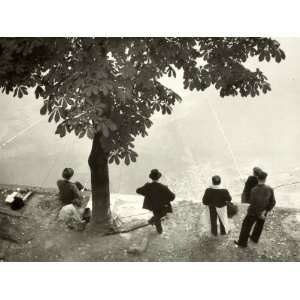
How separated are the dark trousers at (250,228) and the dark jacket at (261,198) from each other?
269mm

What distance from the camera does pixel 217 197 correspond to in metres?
6.56

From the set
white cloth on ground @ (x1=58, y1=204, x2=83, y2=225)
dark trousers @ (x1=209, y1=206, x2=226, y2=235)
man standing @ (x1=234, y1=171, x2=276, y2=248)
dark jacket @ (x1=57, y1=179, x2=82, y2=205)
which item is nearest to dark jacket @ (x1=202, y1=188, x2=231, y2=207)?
dark trousers @ (x1=209, y1=206, x2=226, y2=235)

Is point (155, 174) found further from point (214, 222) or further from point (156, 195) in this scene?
point (214, 222)

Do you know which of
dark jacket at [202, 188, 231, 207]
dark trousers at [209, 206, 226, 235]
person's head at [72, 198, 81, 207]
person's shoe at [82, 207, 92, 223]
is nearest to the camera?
dark jacket at [202, 188, 231, 207]

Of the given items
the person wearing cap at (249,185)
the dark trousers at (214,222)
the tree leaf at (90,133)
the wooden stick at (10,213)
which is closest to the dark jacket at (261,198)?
the dark trousers at (214,222)

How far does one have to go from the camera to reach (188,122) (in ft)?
55.3

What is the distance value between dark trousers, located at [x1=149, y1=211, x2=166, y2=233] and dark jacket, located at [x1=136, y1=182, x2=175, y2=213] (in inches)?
5.1

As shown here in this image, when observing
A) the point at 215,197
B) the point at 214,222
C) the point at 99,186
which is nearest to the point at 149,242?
the point at 214,222

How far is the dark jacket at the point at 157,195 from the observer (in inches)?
258

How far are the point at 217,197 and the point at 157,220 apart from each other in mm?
1240

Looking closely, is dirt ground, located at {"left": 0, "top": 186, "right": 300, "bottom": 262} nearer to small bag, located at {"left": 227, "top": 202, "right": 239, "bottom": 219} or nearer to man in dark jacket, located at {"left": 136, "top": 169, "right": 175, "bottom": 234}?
small bag, located at {"left": 227, "top": 202, "right": 239, "bottom": 219}

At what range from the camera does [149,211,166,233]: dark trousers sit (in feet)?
22.7

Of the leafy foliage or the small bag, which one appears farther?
the small bag

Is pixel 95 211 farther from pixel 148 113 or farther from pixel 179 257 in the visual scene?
pixel 148 113
